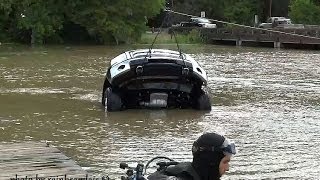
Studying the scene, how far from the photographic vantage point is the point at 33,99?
1739 centimetres

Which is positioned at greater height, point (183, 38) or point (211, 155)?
point (211, 155)

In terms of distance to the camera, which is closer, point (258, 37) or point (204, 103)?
point (204, 103)

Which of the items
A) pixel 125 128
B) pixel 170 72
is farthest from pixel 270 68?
pixel 125 128

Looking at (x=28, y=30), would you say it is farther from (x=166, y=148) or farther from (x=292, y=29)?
(x=166, y=148)

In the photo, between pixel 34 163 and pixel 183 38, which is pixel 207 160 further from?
pixel 183 38

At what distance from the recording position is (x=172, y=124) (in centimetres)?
1392

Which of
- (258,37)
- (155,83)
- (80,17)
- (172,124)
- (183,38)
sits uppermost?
(80,17)

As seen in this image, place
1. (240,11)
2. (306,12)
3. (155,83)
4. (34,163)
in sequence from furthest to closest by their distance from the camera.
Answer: (240,11)
(306,12)
(155,83)
(34,163)

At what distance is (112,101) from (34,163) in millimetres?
6571

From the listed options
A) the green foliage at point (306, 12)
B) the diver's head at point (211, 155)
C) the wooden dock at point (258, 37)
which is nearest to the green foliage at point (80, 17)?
the wooden dock at point (258, 37)

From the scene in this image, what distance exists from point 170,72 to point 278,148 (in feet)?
14.9

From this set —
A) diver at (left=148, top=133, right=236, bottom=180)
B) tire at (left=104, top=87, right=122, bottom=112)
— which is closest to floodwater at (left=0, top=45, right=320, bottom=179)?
tire at (left=104, top=87, right=122, bottom=112)

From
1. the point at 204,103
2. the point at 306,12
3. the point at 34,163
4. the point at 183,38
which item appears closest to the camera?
the point at 34,163

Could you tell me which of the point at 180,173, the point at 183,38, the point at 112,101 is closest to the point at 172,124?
the point at 112,101
